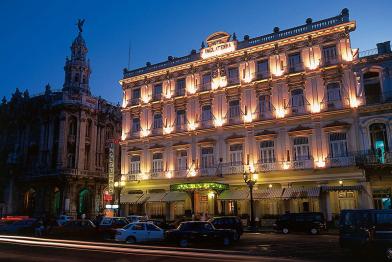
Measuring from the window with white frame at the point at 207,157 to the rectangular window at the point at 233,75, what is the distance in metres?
7.02

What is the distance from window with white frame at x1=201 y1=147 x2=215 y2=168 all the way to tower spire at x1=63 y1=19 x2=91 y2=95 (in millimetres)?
28461

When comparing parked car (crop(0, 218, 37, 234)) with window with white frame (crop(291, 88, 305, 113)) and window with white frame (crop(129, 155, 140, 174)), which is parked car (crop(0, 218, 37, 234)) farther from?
window with white frame (crop(291, 88, 305, 113))

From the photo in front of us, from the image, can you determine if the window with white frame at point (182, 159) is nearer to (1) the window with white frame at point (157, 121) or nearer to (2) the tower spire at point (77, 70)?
(1) the window with white frame at point (157, 121)

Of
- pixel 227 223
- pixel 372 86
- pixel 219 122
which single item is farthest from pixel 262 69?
pixel 227 223

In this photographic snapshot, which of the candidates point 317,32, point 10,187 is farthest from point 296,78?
point 10,187

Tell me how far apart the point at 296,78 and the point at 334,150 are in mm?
7266

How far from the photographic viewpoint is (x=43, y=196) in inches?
1891

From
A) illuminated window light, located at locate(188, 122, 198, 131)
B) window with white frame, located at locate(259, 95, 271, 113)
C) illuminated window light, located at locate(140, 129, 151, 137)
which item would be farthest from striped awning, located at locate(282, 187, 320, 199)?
illuminated window light, located at locate(140, 129, 151, 137)

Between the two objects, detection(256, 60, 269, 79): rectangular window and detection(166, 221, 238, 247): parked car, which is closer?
detection(166, 221, 238, 247): parked car

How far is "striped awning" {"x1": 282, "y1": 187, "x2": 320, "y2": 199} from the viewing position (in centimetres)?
2846

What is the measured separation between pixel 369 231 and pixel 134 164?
28.7 m

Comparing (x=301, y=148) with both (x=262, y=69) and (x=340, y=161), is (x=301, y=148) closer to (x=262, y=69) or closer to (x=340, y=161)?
(x=340, y=161)

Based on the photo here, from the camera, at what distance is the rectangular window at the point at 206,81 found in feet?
120

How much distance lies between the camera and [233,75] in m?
35.7
